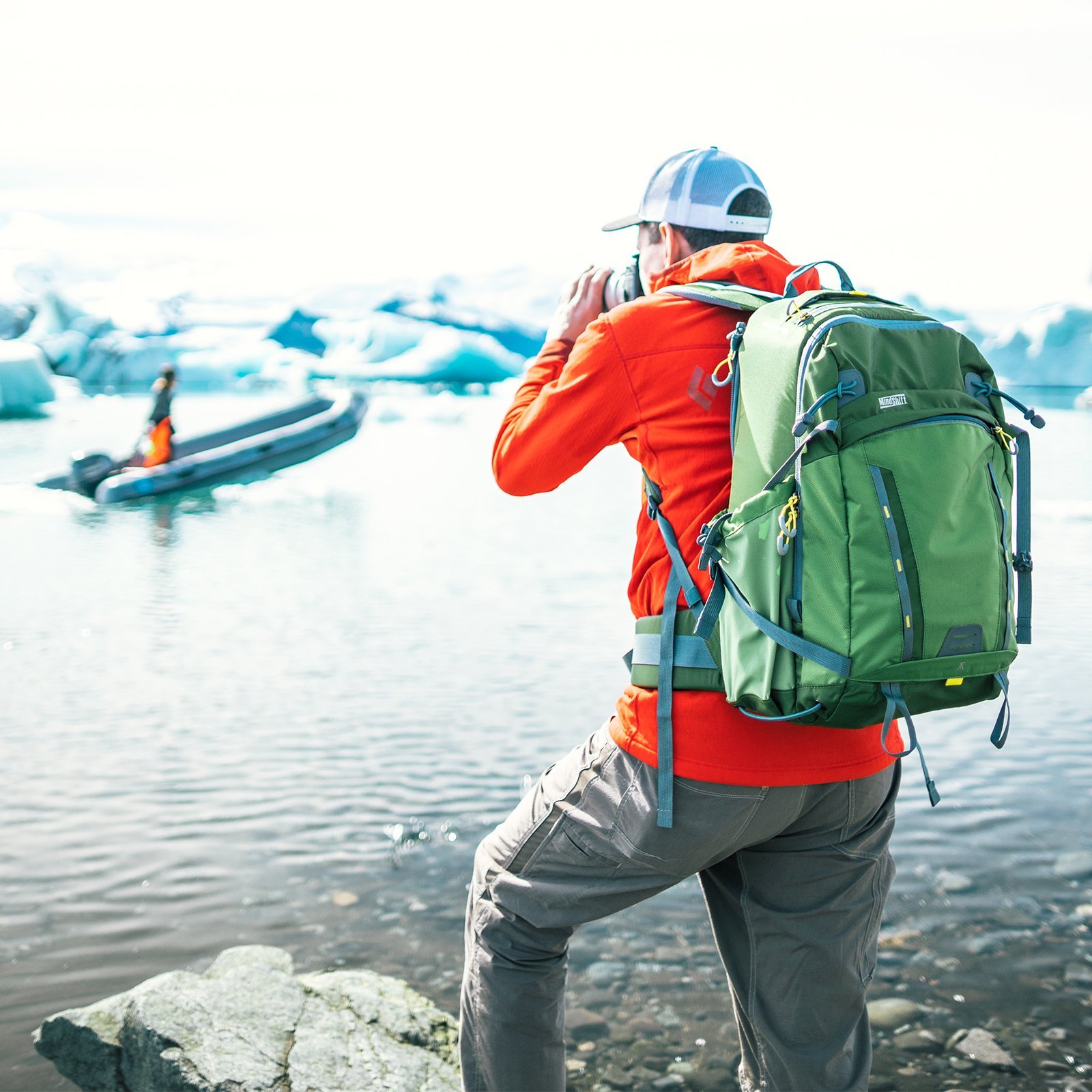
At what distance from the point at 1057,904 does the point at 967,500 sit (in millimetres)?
2302

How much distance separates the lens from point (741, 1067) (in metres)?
2.06

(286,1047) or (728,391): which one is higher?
(728,391)

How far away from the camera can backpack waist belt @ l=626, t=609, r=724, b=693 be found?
5.63 feet

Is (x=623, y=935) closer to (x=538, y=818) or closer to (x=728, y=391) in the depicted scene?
(x=538, y=818)

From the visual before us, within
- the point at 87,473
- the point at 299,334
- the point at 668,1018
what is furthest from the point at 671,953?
the point at 299,334

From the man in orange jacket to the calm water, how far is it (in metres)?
1.10

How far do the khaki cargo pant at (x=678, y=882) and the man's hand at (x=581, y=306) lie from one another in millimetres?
684

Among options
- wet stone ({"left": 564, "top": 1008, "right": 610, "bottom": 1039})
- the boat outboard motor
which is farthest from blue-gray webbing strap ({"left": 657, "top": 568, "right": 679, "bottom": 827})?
the boat outboard motor

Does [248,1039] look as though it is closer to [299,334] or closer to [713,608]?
[713,608]

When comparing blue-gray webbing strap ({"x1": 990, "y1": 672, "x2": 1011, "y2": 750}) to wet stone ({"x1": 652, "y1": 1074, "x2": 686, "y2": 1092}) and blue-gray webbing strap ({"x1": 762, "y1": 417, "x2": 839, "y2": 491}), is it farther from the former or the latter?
wet stone ({"x1": 652, "y1": 1074, "x2": 686, "y2": 1092})

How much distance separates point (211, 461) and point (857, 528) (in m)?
14.0

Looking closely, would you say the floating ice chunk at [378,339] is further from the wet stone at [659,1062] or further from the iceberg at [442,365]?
the wet stone at [659,1062]

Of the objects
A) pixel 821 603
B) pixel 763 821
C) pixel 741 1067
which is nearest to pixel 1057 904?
pixel 741 1067

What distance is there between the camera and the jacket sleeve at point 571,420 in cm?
174
